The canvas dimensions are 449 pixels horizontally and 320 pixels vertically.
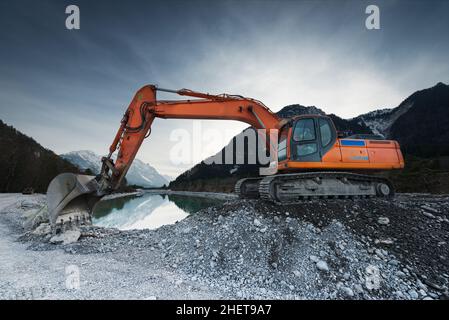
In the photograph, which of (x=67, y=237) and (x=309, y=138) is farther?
(x=309, y=138)

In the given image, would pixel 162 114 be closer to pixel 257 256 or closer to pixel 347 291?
pixel 257 256

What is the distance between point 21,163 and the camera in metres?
31.3

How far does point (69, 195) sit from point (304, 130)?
6568 mm

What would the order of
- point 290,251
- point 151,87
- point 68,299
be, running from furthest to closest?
1. point 151,87
2. point 290,251
3. point 68,299

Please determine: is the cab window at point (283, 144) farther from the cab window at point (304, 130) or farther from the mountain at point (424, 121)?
the mountain at point (424, 121)

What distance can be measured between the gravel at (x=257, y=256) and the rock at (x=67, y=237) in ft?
0.51

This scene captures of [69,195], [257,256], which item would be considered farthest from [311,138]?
[69,195]

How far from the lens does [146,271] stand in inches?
153

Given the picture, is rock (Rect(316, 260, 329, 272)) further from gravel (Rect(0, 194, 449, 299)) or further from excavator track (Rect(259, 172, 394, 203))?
excavator track (Rect(259, 172, 394, 203))

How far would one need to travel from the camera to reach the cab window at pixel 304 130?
21.1ft

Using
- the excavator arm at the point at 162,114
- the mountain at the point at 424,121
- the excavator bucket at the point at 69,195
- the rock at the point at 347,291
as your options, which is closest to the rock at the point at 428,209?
the rock at the point at 347,291
